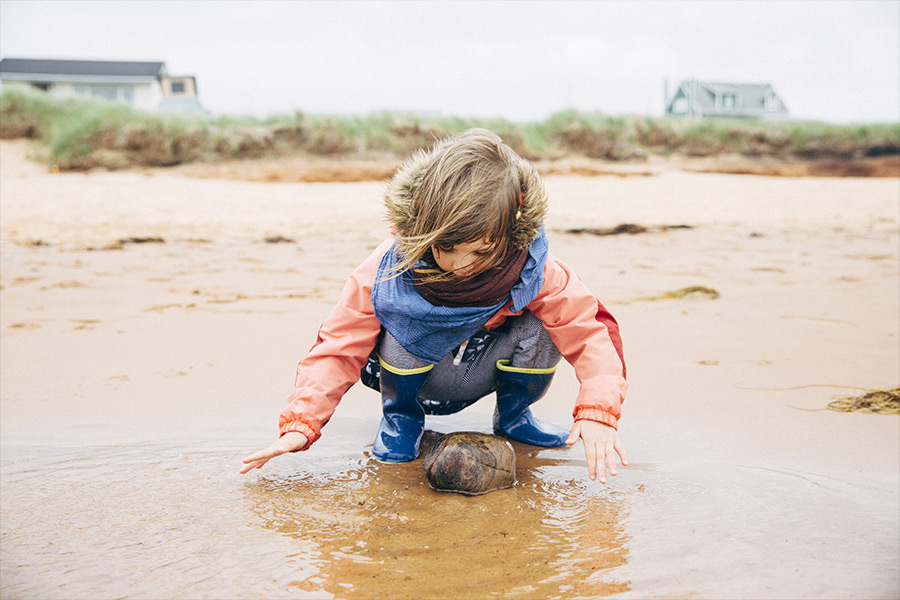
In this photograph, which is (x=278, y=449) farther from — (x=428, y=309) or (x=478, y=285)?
(x=478, y=285)

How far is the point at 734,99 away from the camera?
39.9 m

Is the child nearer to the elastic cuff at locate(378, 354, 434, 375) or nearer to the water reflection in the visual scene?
the elastic cuff at locate(378, 354, 434, 375)

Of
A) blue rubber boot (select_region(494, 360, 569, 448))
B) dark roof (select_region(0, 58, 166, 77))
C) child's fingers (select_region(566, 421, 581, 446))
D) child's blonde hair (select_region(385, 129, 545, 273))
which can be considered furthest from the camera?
dark roof (select_region(0, 58, 166, 77))

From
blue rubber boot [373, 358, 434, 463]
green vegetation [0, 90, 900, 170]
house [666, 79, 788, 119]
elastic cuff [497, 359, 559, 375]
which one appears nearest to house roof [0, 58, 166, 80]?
green vegetation [0, 90, 900, 170]

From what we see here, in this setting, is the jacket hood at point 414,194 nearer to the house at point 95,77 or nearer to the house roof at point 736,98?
the house at point 95,77

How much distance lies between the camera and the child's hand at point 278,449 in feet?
5.20

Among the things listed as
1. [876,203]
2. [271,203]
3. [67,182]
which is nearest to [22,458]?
[271,203]

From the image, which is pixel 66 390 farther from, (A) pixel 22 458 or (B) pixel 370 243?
(B) pixel 370 243

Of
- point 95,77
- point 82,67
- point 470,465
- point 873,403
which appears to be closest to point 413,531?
point 470,465

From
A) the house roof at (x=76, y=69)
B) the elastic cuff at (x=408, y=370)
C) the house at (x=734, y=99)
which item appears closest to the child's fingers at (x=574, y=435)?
the elastic cuff at (x=408, y=370)

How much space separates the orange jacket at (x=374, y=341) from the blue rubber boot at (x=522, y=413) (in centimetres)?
16

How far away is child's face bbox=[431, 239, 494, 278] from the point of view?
1569 mm

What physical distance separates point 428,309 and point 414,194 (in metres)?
0.27

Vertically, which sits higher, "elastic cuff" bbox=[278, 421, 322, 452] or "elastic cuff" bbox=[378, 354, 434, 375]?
"elastic cuff" bbox=[378, 354, 434, 375]
